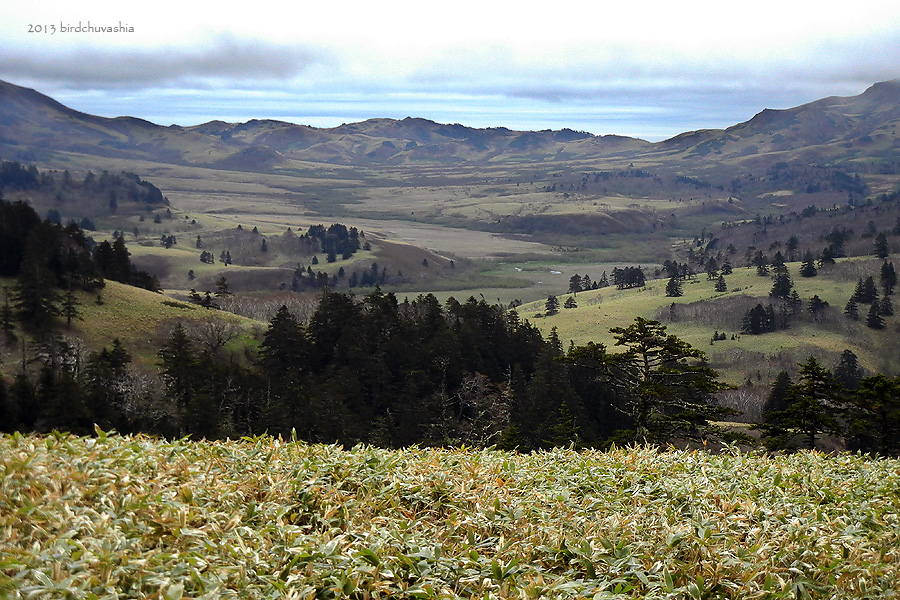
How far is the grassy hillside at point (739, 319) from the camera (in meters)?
132

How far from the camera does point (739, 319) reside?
157875 mm

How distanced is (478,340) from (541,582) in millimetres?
58643

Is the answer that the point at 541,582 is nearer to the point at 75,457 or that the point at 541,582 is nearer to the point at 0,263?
the point at 75,457

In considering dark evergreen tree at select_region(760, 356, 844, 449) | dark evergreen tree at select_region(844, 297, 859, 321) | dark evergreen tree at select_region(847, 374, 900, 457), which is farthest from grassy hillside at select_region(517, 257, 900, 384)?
dark evergreen tree at select_region(847, 374, 900, 457)

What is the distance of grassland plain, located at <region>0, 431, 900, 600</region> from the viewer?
621 cm

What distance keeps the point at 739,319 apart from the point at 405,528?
162060 mm

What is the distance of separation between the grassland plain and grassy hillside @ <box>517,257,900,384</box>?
121 metres

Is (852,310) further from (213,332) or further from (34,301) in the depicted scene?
(34,301)

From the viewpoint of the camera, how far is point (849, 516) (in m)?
8.88

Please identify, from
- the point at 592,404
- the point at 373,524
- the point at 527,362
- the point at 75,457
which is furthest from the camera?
the point at 527,362

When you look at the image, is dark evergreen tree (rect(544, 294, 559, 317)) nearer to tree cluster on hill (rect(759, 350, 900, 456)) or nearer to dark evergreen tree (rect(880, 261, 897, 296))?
dark evergreen tree (rect(880, 261, 897, 296))

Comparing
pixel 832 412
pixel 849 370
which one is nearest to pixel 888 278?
pixel 849 370

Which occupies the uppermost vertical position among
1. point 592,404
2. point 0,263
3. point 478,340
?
point 0,263

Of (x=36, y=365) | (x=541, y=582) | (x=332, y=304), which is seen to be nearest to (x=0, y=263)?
(x=36, y=365)
